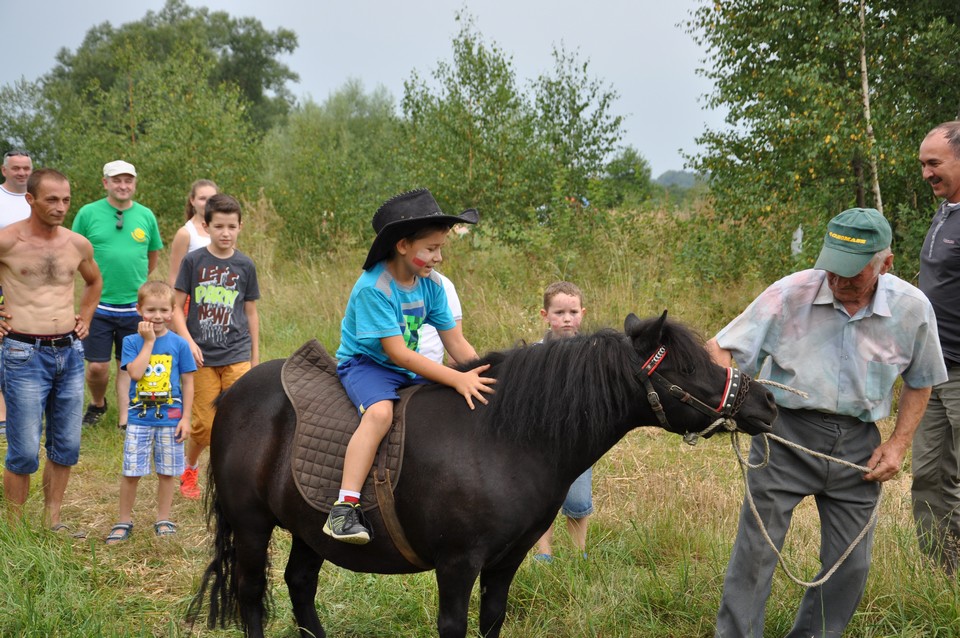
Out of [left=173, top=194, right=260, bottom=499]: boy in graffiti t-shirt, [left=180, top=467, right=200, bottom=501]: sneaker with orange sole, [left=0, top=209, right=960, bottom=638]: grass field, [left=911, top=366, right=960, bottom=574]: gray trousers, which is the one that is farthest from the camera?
[left=180, top=467, right=200, bottom=501]: sneaker with orange sole

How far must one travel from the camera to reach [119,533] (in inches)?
213

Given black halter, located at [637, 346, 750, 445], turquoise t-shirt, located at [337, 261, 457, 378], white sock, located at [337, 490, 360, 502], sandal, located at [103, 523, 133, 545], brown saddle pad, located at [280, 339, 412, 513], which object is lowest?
sandal, located at [103, 523, 133, 545]

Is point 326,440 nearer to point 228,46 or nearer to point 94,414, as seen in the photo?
point 94,414

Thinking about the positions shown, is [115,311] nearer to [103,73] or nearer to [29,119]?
[29,119]

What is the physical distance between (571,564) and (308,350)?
1924 millimetres

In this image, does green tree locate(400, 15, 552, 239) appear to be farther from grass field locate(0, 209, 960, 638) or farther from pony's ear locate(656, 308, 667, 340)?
pony's ear locate(656, 308, 667, 340)

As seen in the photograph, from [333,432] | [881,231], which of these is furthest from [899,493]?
[333,432]

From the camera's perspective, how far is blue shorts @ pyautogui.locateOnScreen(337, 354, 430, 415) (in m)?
3.49

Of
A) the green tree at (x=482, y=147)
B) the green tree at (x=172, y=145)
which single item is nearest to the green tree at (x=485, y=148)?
the green tree at (x=482, y=147)

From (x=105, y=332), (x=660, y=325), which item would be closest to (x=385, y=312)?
(x=660, y=325)

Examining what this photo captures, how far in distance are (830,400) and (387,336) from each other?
1.98 meters

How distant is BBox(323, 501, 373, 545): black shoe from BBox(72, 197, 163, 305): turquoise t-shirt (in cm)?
502

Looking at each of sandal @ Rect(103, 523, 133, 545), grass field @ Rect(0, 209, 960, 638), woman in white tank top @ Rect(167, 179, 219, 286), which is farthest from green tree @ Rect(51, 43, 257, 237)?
sandal @ Rect(103, 523, 133, 545)

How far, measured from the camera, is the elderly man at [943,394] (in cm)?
434
